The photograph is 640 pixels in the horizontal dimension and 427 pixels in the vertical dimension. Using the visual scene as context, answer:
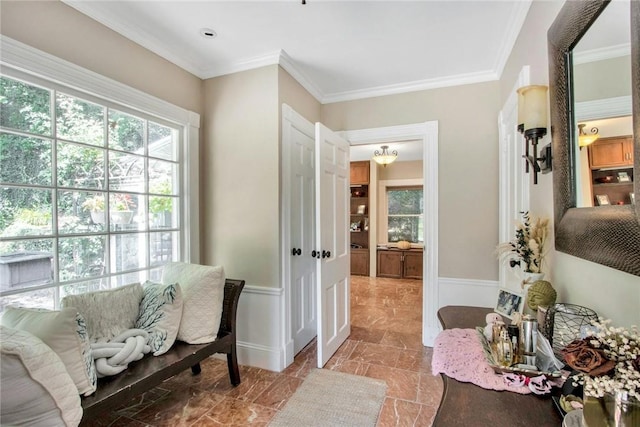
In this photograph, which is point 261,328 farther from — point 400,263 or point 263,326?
point 400,263

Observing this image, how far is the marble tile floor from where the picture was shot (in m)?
1.94

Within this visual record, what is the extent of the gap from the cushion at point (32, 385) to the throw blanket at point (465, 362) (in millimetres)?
1411

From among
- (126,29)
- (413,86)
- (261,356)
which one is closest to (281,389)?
(261,356)

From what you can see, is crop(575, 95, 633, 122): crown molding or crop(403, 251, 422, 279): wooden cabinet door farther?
crop(403, 251, 422, 279): wooden cabinet door

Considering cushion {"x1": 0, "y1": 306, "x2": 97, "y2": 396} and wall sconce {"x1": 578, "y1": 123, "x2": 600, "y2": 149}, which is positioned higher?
wall sconce {"x1": 578, "y1": 123, "x2": 600, "y2": 149}

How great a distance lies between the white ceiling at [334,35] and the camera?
6.23ft

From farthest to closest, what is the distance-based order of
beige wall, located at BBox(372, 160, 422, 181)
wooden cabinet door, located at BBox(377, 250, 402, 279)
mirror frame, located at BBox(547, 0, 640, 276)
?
beige wall, located at BBox(372, 160, 422, 181) < wooden cabinet door, located at BBox(377, 250, 402, 279) < mirror frame, located at BBox(547, 0, 640, 276)

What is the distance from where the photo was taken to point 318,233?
8.31ft

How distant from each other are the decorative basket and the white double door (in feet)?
5.50

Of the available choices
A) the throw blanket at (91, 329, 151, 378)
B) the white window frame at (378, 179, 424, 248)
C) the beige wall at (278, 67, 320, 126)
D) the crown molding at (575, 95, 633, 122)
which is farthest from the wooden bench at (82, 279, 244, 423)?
the white window frame at (378, 179, 424, 248)

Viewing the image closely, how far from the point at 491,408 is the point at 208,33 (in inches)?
102

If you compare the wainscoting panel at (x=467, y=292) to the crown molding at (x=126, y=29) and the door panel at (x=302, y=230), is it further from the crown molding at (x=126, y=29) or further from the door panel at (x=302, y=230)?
the crown molding at (x=126, y=29)

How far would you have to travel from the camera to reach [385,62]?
2.60 m

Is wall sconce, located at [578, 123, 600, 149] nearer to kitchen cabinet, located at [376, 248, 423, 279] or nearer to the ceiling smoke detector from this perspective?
the ceiling smoke detector
